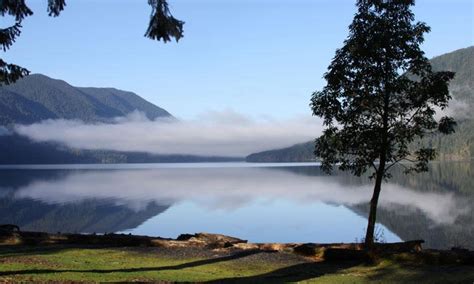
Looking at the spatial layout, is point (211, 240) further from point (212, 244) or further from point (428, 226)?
point (428, 226)

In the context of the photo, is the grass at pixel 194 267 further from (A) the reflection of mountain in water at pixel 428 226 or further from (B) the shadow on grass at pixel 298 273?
(A) the reflection of mountain in water at pixel 428 226

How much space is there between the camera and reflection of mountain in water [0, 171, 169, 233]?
8256 cm

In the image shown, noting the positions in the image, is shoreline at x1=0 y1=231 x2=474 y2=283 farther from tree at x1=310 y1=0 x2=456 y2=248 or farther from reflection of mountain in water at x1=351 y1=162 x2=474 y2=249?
reflection of mountain in water at x1=351 y1=162 x2=474 y2=249

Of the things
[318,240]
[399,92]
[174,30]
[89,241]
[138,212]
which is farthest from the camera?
[138,212]

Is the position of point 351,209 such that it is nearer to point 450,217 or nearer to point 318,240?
point 450,217

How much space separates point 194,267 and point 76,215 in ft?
243

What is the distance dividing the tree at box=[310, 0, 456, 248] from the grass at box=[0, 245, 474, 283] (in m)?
6.71

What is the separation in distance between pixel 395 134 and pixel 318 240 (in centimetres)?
3259

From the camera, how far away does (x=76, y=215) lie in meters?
97.6

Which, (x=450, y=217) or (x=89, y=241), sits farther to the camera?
(x=450, y=217)

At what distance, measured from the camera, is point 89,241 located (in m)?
39.1

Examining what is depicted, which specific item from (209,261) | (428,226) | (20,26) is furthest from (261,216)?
(20,26)

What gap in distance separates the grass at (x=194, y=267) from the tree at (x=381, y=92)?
671 centimetres

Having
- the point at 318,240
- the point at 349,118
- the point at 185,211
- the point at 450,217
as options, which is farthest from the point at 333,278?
the point at 185,211
